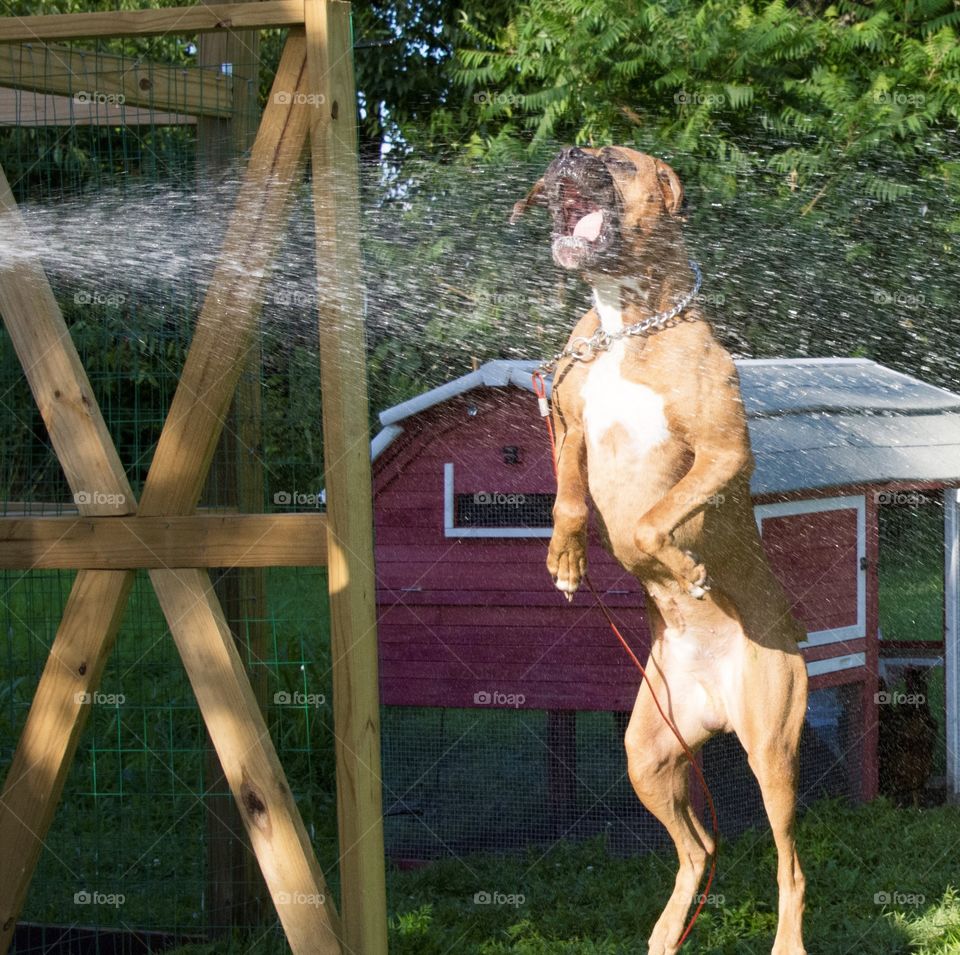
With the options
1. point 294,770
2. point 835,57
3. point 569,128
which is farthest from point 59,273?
point 835,57

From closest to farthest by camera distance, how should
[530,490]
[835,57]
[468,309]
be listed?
[530,490], [468,309], [835,57]

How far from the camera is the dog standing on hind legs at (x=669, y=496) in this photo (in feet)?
10.1

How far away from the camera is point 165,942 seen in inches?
187

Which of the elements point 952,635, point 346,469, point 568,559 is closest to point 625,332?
point 568,559

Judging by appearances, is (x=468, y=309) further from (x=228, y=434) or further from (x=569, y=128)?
(x=569, y=128)

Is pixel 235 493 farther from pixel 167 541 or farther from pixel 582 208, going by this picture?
pixel 582 208

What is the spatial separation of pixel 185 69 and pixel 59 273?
80 centimetres

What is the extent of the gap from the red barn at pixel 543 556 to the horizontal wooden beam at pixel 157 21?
1.79 meters

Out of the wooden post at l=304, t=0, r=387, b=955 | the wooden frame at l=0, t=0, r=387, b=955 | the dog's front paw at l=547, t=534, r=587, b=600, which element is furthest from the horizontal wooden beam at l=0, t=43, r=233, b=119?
the dog's front paw at l=547, t=534, r=587, b=600

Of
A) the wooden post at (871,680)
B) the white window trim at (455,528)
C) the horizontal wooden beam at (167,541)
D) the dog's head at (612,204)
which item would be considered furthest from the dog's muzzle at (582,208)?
the wooden post at (871,680)

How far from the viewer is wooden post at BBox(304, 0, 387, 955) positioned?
10.8ft

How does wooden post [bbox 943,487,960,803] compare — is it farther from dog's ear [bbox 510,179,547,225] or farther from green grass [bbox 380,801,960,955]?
dog's ear [bbox 510,179,547,225]

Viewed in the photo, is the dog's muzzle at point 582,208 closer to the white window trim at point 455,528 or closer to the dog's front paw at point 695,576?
the dog's front paw at point 695,576

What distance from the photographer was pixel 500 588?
533 cm
